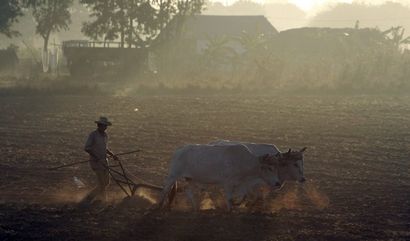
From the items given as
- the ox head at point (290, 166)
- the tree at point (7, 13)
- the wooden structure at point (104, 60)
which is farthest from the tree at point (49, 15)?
the ox head at point (290, 166)

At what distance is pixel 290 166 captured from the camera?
11805 millimetres

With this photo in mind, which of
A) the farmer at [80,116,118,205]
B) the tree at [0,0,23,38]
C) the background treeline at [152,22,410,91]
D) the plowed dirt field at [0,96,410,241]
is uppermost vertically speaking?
the tree at [0,0,23,38]

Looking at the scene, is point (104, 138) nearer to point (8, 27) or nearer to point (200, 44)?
point (8, 27)

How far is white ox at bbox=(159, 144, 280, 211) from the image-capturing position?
1135cm

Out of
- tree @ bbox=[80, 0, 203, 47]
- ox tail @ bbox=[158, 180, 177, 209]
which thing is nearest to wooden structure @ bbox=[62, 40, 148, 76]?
tree @ bbox=[80, 0, 203, 47]

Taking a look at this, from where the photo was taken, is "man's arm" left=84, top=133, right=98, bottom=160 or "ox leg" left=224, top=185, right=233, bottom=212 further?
"man's arm" left=84, top=133, right=98, bottom=160

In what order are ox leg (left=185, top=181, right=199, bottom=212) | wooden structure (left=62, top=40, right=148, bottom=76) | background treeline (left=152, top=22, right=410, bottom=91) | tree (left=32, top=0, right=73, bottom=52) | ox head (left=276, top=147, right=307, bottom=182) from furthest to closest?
tree (left=32, top=0, right=73, bottom=52), wooden structure (left=62, top=40, right=148, bottom=76), background treeline (left=152, top=22, right=410, bottom=91), ox head (left=276, top=147, right=307, bottom=182), ox leg (left=185, top=181, right=199, bottom=212)

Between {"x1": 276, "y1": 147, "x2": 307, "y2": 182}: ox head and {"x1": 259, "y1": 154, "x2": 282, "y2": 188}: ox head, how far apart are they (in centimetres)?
18

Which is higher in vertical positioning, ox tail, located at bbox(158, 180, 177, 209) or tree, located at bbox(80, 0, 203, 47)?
tree, located at bbox(80, 0, 203, 47)

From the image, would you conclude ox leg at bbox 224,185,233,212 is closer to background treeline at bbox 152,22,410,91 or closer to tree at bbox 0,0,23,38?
background treeline at bbox 152,22,410,91

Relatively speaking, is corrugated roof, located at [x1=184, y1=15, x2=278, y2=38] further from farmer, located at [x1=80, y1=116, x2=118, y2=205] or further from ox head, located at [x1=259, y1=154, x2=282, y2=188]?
ox head, located at [x1=259, y1=154, x2=282, y2=188]

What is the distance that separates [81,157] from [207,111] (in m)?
10.2

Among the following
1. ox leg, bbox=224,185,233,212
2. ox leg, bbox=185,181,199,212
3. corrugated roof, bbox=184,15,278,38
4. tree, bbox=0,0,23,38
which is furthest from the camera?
corrugated roof, bbox=184,15,278,38

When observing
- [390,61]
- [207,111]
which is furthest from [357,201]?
[390,61]
